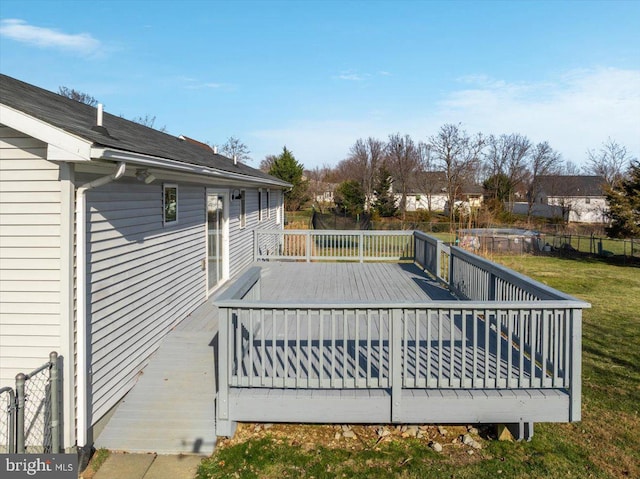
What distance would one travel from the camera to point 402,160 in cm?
4162

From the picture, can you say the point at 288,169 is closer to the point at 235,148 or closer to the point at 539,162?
the point at 235,148

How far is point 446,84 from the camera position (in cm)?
2217

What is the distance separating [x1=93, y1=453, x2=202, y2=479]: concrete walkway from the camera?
11.0 feet

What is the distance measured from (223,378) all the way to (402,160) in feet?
131

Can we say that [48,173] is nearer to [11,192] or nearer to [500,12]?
[11,192]

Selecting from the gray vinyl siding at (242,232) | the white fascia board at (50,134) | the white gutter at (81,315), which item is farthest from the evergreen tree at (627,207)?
the white fascia board at (50,134)

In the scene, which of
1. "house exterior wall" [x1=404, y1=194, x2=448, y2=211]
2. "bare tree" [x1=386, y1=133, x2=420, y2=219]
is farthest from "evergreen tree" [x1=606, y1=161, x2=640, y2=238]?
"house exterior wall" [x1=404, y1=194, x2=448, y2=211]

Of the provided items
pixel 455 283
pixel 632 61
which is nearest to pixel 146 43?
pixel 455 283

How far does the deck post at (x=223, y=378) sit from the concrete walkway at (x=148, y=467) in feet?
1.01

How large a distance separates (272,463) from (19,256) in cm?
256

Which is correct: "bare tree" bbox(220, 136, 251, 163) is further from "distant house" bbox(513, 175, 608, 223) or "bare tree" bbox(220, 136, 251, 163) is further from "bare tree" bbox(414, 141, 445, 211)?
"distant house" bbox(513, 175, 608, 223)

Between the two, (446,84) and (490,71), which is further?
(446,84)

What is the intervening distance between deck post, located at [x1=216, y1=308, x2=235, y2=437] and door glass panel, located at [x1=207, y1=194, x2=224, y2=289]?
12.9 ft

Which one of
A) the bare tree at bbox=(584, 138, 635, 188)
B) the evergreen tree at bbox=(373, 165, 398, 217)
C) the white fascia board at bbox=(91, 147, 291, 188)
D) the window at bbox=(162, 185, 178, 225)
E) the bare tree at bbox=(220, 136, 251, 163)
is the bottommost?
the window at bbox=(162, 185, 178, 225)
